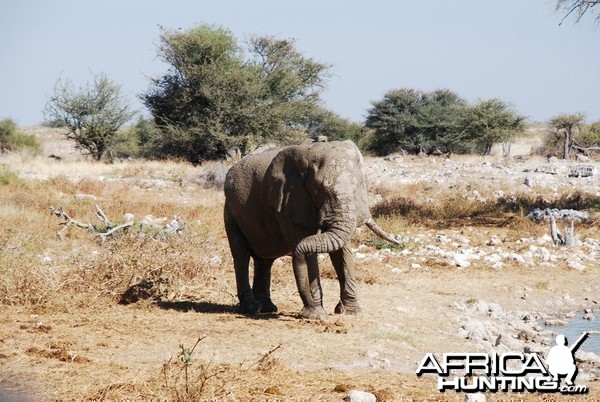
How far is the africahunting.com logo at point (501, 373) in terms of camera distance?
6.67 meters

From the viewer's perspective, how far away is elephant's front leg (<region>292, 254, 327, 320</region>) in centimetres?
885

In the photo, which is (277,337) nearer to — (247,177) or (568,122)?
(247,177)

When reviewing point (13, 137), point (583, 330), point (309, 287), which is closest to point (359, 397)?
point (309, 287)

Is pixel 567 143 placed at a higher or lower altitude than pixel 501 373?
higher

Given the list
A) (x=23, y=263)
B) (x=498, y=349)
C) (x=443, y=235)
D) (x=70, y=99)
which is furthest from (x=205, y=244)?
(x=70, y=99)

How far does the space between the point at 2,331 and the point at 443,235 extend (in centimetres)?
1168

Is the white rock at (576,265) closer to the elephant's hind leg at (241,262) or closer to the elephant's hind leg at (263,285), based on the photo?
the elephant's hind leg at (263,285)

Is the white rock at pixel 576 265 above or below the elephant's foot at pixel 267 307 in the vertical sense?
below

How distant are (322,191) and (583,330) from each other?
4.73 m

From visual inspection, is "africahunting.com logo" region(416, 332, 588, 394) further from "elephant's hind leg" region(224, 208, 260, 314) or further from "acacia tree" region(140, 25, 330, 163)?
"acacia tree" region(140, 25, 330, 163)

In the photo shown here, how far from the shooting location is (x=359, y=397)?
19.3 ft

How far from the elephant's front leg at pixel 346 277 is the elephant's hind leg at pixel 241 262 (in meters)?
1.13

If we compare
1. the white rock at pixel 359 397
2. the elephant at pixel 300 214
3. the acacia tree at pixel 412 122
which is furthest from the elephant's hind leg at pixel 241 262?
the acacia tree at pixel 412 122

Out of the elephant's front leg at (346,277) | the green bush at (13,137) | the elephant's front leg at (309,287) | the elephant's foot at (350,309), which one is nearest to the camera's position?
the elephant's front leg at (309,287)
